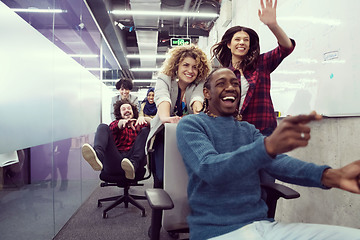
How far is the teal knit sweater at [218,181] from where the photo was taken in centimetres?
85

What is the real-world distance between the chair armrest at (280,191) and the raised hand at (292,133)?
58 cm

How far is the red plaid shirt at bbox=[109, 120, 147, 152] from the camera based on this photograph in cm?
295

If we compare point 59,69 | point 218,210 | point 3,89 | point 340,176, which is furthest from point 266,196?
point 59,69

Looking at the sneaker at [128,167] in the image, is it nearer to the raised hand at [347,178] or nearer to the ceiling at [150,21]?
the raised hand at [347,178]

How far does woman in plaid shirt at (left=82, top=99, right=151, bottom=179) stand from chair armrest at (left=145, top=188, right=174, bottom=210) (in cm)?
139

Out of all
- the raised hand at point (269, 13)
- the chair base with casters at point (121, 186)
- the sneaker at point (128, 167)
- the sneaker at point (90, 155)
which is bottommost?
the chair base with casters at point (121, 186)

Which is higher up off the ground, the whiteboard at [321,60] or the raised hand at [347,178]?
the whiteboard at [321,60]

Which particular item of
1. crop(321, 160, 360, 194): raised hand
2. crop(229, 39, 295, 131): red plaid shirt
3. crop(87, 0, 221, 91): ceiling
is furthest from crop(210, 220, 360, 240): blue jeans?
crop(87, 0, 221, 91): ceiling

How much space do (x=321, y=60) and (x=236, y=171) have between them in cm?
138

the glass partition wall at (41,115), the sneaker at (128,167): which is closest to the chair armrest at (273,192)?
the glass partition wall at (41,115)

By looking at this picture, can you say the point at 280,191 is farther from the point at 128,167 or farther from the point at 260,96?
the point at 128,167

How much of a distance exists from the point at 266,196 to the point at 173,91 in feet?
2.76

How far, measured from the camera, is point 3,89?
1.41m

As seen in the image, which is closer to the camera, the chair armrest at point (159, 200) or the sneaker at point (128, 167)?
the chair armrest at point (159, 200)
